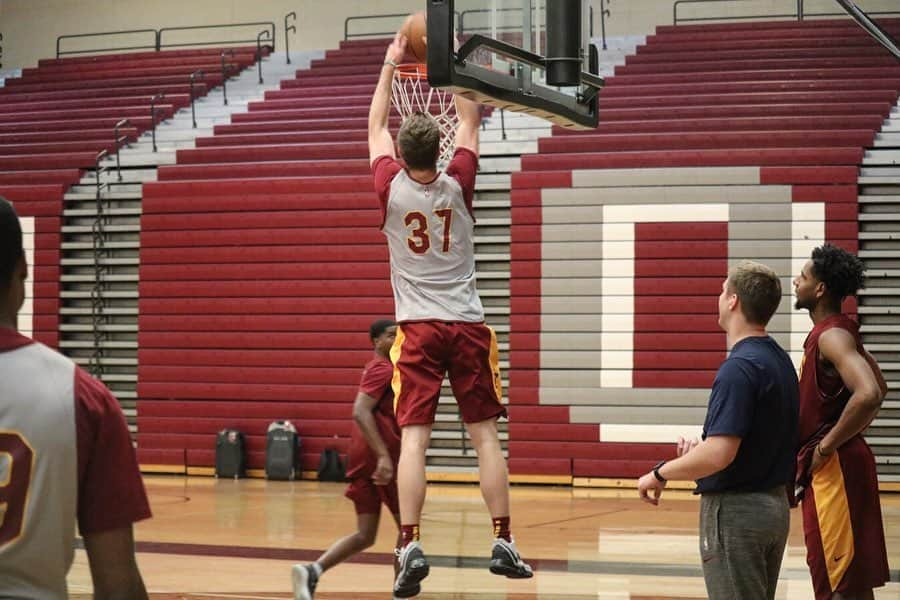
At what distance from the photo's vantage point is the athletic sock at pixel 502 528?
5.31m

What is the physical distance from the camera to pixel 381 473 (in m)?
6.19

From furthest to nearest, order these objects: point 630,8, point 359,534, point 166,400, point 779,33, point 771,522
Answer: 1. point 630,8
2. point 779,33
3. point 166,400
4. point 359,534
5. point 771,522

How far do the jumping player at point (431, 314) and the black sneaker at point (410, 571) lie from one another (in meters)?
0.22

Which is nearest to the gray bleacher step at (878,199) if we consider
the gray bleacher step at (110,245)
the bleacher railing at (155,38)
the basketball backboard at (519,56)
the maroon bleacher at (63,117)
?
the basketball backboard at (519,56)

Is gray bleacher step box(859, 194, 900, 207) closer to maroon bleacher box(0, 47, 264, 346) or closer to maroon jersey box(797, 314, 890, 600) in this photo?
maroon jersey box(797, 314, 890, 600)

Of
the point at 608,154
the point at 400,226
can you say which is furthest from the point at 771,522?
the point at 608,154

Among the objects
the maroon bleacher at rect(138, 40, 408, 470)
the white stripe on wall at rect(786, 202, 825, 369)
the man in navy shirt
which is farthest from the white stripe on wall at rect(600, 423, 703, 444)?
the man in navy shirt

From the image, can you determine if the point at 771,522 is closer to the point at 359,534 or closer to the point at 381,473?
the point at 381,473

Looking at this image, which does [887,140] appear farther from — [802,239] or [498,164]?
[498,164]

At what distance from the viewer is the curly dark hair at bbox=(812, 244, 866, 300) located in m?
5.35

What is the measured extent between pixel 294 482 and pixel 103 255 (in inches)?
153

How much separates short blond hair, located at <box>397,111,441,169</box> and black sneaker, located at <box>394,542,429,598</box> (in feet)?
5.22

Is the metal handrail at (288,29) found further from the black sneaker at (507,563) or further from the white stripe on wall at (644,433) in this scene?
the black sneaker at (507,563)

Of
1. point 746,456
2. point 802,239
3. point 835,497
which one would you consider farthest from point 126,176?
point 746,456
